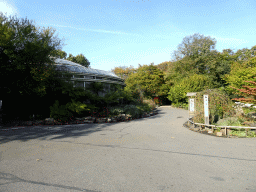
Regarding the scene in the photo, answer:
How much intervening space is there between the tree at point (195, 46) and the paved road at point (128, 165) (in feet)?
97.3

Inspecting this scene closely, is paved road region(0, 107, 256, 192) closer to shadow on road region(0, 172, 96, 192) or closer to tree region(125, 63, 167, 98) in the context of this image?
shadow on road region(0, 172, 96, 192)

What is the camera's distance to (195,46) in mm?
33844

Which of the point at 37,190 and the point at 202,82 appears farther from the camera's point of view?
the point at 202,82

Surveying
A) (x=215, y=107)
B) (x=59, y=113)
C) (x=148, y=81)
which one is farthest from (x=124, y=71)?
(x=215, y=107)

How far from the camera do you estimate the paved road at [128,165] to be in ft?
11.6

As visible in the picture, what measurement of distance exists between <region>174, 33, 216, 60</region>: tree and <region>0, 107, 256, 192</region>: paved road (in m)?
29.7

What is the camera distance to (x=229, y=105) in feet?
34.0

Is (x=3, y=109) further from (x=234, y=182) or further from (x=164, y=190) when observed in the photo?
(x=234, y=182)

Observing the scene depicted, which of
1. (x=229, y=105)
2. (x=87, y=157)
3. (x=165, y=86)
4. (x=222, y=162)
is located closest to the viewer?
(x=222, y=162)

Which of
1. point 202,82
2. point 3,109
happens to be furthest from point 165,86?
point 3,109

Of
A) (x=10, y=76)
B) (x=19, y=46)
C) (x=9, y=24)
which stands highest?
(x=9, y=24)

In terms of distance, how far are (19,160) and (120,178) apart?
2.98 metres

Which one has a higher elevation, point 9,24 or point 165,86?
point 9,24

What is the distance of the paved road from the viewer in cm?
353
